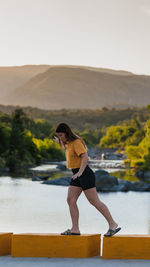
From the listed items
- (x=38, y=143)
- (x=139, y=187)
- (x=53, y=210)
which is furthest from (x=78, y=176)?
(x=38, y=143)

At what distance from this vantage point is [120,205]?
94.2 ft

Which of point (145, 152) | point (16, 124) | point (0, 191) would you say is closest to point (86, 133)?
point (16, 124)

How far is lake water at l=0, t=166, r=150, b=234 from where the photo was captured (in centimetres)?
Answer: 2050

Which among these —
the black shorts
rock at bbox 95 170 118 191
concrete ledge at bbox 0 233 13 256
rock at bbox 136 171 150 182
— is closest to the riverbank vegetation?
rock at bbox 136 171 150 182

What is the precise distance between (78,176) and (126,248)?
3.31ft

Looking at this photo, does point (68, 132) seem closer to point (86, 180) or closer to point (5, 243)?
point (86, 180)

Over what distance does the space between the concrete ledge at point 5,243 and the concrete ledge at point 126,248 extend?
115 cm

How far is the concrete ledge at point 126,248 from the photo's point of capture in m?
5.70

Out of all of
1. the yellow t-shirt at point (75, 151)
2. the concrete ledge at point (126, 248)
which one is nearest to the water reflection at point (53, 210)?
the yellow t-shirt at point (75, 151)

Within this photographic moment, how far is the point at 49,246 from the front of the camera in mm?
5746

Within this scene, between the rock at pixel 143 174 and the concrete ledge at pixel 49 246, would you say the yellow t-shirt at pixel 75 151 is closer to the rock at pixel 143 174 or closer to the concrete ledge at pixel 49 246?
the concrete ledge at pixel 49 246

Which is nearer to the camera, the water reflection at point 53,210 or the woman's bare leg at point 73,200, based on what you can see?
the woman's bare leg at point 73,200

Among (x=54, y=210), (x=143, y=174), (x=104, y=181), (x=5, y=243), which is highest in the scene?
(x=5, y=243)

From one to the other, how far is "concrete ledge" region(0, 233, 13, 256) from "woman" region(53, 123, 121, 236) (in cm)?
67
